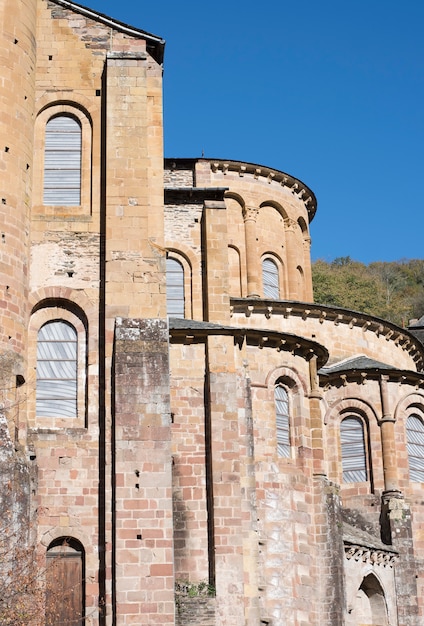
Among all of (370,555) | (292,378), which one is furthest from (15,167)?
(370,555)

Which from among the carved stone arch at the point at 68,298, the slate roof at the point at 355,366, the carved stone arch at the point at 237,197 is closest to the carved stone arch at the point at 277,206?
the carved stone arch at the point at 237,197

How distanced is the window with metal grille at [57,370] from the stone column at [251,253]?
1327 cm

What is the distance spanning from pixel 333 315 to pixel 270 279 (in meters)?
3.91

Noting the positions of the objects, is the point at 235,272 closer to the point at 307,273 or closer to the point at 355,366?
the point at 307,273

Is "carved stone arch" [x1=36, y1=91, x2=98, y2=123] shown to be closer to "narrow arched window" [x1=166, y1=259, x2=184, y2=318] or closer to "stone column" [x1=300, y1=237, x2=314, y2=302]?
"narrow arched window" [x1=166, y1=259, x2=184, y2=318]

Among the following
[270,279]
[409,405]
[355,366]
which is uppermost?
[270,279]

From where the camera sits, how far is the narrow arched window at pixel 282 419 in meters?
25.2

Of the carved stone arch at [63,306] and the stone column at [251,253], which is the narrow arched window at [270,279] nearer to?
the stone column at [251,253]

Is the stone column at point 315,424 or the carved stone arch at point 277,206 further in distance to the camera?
the carved stone arch at point 277,206

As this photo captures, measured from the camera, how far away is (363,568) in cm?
2627

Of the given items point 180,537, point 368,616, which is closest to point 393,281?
point 368,616

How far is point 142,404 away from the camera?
1952cm

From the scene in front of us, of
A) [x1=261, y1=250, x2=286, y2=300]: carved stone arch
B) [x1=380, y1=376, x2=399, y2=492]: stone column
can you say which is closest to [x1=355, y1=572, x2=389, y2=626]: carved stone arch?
[x1=380, y1=376, x2=399, y2=492]: stone column

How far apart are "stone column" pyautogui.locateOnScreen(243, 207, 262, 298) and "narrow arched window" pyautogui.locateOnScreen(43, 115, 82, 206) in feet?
40.6
